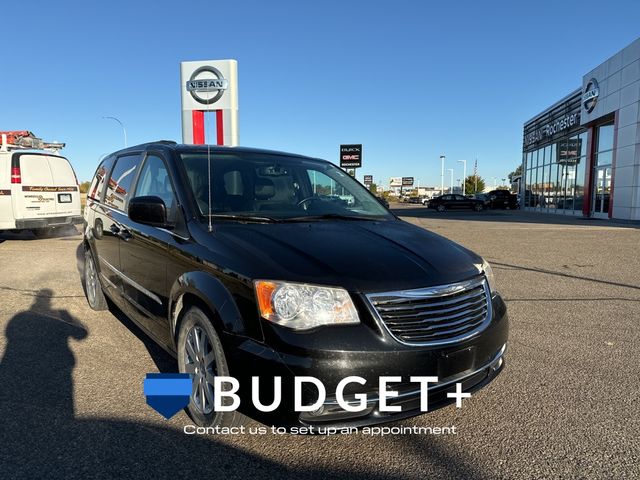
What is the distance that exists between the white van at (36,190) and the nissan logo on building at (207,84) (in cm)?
362

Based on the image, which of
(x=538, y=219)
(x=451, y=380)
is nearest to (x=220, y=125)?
(x=451, y=380)

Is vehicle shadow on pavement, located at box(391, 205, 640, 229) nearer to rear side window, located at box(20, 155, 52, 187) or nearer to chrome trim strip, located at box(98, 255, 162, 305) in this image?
rear side window, located at box(20, 155, 52, 187)

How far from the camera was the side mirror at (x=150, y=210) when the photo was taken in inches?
121

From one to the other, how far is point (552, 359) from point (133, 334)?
12.5 feet

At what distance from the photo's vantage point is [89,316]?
521 centimetres

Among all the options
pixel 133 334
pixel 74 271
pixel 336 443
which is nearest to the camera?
pixel 336 443

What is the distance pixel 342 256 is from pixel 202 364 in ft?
3.44

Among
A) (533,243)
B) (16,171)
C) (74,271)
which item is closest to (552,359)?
(74,271)

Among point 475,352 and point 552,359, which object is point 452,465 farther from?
point 552,359

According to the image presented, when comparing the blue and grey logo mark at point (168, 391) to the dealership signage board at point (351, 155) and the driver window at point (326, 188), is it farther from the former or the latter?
the dealership signage board at point (351, 155)

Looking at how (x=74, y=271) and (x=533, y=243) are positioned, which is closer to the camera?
(x=74, y=271)

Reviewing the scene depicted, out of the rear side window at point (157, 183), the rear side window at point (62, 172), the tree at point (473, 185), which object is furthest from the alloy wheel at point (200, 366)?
the tree at point (473, 185)

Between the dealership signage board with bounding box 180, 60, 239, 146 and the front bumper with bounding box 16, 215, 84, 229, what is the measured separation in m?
3.36

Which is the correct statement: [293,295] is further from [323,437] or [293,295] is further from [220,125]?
[220,125]
